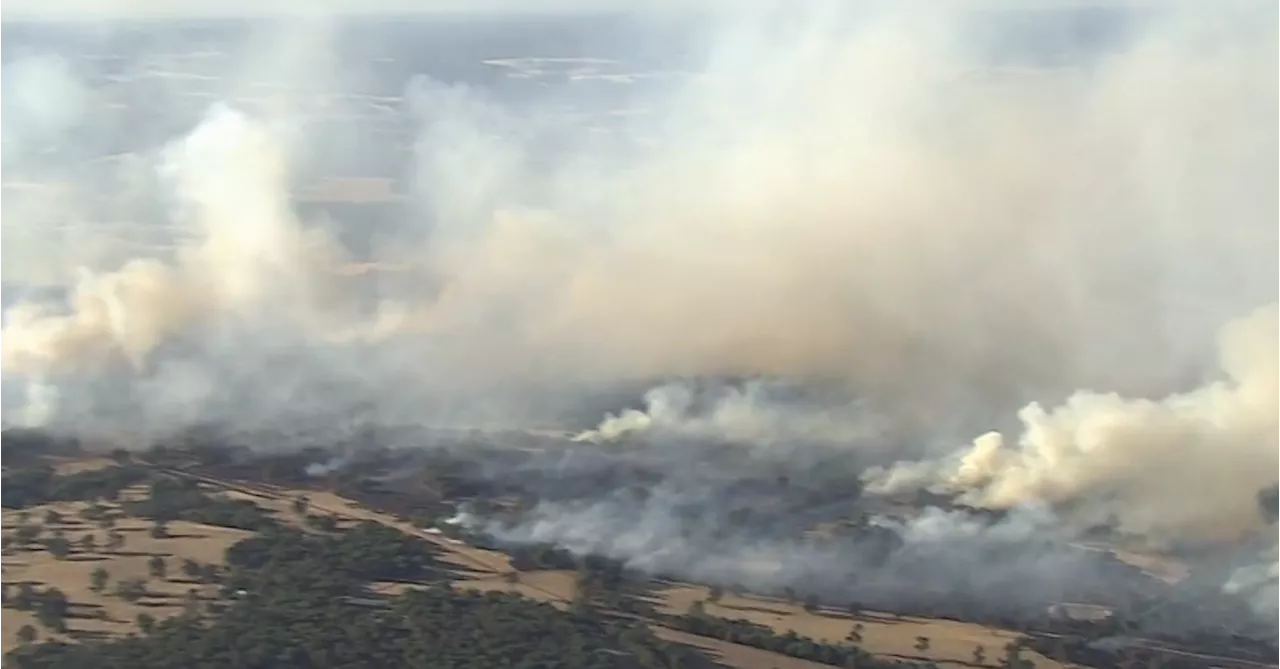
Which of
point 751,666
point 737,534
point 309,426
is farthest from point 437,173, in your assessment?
point 751,666

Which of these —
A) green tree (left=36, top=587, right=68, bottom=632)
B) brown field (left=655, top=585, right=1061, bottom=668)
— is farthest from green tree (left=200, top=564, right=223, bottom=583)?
brown field (left=655, top=585, right=1061, bottom=668)

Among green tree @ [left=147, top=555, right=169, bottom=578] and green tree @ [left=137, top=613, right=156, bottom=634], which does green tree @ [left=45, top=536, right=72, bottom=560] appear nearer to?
green tree @ [left=147, top=555, right=169, bottom=578]

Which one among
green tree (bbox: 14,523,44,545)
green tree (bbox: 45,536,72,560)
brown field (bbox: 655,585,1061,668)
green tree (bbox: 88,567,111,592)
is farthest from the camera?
green tree (bbox: 14,523,44,545)

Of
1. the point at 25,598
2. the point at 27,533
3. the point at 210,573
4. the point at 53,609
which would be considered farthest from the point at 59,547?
the point at 210,573

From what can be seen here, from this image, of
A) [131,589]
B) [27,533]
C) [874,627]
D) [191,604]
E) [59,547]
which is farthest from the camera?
[27,533]

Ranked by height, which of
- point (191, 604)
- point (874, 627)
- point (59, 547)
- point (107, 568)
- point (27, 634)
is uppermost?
point (874, 627)

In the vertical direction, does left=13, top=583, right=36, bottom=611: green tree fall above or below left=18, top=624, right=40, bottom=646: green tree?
above

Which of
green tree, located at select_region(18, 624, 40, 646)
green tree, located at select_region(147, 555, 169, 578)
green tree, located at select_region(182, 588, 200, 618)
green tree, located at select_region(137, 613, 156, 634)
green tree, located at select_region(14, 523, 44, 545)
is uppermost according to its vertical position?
green tree, located at select_region(14, 523, 44, 545)

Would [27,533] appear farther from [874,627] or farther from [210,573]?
[874,627]

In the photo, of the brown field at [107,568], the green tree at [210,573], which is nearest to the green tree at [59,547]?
the brown field at [107,568]
